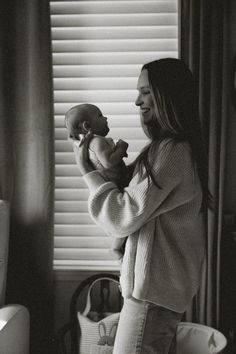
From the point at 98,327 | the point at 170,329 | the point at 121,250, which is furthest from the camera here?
the point at 98,327

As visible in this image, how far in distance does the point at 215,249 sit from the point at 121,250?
0.89 m

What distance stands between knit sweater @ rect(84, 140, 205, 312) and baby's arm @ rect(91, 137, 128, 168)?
13 cm

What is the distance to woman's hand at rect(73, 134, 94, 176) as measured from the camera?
1.43m

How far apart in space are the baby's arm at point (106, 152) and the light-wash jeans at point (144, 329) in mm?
432

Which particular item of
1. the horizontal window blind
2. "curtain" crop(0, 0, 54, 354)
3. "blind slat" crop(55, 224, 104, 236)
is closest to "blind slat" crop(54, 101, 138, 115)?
the horizontal window blind

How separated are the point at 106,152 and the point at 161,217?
0.98 ft

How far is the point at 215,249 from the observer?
2229 millimetres

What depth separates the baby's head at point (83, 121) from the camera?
163cm

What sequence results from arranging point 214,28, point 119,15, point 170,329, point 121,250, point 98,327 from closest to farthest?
point 170,329, point 121,250, point 98,327, point 214,28, point 119,15

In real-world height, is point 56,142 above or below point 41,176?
above

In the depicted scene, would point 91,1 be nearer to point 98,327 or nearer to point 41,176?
point 41,176

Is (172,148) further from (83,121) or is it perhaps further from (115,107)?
(115,107)

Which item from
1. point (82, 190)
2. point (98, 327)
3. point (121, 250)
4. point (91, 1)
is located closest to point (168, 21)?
point (91, 1)

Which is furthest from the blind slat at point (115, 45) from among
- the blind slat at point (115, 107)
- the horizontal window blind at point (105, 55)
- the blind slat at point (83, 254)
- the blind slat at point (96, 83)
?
the blind slat at point (83, 254)
